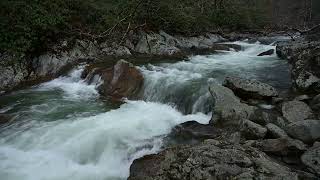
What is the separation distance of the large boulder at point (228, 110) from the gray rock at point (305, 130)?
1373mm

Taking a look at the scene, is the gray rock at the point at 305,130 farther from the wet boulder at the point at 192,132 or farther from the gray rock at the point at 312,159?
the wet boulder at the point at 192,132

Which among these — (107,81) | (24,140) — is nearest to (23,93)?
(107,81)

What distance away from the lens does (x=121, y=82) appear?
12930mm

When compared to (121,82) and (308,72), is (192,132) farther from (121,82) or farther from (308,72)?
(308,72)

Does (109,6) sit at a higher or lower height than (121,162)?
higher

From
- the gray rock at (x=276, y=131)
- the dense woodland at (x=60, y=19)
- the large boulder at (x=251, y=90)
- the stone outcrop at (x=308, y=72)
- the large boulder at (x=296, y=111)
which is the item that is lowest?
the gray rock at (x=276, y=131)

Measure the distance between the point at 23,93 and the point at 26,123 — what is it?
11.0 ft

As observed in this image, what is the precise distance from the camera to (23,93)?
42.7 ft

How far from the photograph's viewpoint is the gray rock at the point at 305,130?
784 centimetres

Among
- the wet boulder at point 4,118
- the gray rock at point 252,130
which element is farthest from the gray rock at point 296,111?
the wet boulder at point 4,118

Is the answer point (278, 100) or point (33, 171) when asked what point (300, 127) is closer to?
point (278, 100)

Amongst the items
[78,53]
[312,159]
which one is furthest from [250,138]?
[78,53]

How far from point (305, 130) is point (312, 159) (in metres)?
1.31

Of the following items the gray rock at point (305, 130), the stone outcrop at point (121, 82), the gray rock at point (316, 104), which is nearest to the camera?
the gray rock at point (305, 130)
